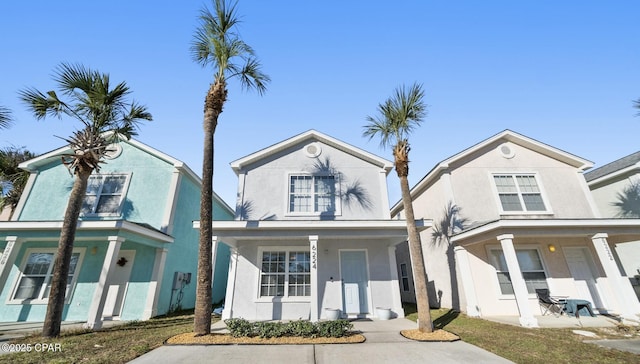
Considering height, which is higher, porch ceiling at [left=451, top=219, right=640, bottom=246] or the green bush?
porch ceiling at [left=451, top=219, right=640, bottom=246]

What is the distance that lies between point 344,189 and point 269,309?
234 inches

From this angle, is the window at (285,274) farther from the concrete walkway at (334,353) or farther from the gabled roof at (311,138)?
the gabled roof at (311,138)

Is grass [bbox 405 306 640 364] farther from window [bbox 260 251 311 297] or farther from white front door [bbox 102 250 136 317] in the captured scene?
white front door [bbox 102 250 136 317]

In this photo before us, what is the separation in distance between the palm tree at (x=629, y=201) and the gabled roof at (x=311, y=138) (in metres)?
11.9

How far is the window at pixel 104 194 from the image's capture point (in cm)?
1146

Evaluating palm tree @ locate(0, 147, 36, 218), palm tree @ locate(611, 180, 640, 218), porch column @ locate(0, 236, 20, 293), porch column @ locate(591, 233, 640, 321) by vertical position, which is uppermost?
palm tree @ locate(0, 147, 36, 218)

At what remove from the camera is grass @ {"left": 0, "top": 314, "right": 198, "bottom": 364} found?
5.57m

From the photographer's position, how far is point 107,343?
678 cm

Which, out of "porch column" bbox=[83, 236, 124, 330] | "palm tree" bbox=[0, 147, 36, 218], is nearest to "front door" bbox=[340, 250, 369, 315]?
"porch column" bbox=[83, 236, 124, 330]

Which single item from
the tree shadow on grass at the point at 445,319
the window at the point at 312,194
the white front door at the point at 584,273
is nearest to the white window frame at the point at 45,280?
the window at the point at 312,194

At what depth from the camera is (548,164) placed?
12.8 meters

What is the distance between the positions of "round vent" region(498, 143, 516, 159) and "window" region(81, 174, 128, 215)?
18.6 metres

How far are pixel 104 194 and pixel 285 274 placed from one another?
30.2ft

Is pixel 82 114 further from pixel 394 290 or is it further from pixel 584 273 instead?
pixel 584 273
